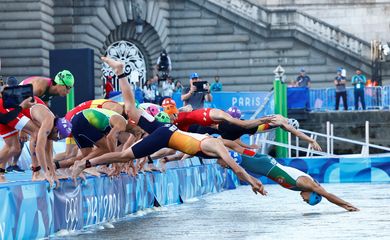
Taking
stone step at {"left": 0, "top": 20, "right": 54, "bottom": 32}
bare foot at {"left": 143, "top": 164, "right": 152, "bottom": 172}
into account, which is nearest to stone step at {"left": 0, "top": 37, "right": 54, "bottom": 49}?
stone step at {"left": 0, "top": 20, "right": 54, "bottom": 32}

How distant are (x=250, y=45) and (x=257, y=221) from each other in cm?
3860

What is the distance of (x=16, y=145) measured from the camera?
18812 millimetres

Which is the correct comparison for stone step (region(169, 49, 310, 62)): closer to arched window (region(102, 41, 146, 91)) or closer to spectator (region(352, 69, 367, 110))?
arched window (region(102, 41, 146, 91))

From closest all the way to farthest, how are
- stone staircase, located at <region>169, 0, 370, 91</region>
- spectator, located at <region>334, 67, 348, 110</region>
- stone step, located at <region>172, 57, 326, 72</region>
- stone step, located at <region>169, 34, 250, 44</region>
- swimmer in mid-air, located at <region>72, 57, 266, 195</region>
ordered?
swimmer in mid-air, located at <region>72, 57, 266, 195</region>, spectator, located at <region>334, 67, 348, 110</region>, stone staircase, located at <region>169, 0, 370, 91</region>, stone step, located at <region>172, 57, 326, 72</region>, stone step, located at <region>169, 34, 250, 44</region>

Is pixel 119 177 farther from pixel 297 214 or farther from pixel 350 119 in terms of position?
pixel 350 119

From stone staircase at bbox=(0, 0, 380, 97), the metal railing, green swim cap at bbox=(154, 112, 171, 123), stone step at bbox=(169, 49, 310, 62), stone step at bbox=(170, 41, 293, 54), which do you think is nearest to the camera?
green swim cap at bbox=(154, 112, 171, 123)

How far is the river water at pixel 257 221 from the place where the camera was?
15539 mm

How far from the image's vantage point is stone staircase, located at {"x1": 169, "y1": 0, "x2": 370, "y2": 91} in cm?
5497

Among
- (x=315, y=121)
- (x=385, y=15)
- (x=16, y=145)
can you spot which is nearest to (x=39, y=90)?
(x=16, y=145)

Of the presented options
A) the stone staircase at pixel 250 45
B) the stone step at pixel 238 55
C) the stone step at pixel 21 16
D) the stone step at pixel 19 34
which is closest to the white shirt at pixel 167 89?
the stone step at pixel 19 34

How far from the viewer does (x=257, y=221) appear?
18109 millimetres

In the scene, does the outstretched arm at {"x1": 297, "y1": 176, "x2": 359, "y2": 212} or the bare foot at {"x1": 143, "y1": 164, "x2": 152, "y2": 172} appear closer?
the outstretched arm at {"x1": 297, "y1": 176, "x2": 359, "y2": 212}

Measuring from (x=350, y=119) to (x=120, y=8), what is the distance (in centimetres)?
1287

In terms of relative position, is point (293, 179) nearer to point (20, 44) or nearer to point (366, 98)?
point (366, 98)
